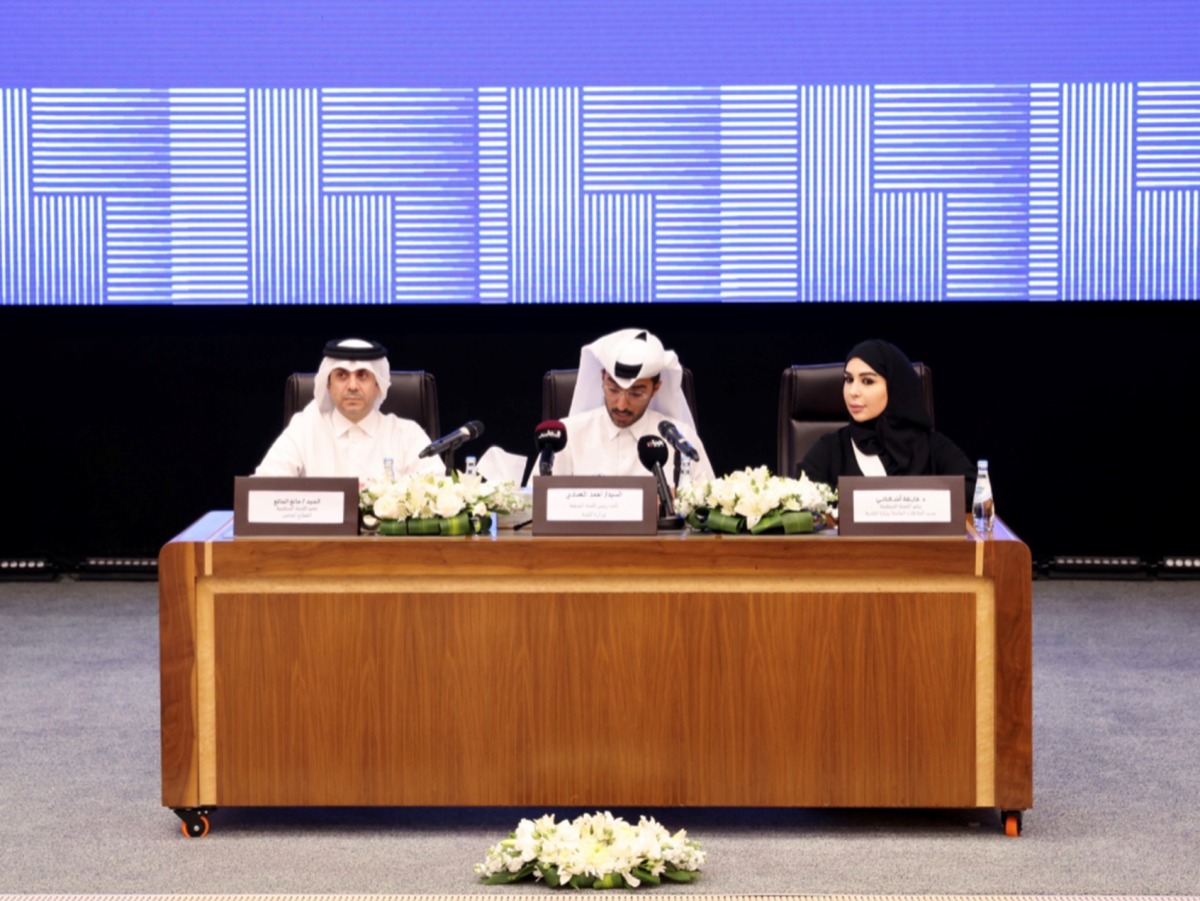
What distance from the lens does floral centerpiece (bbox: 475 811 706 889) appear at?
325 cm

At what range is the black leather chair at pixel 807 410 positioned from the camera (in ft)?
17.3

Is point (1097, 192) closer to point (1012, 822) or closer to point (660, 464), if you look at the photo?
point (660, 464)

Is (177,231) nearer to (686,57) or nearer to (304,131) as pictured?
(304,131)

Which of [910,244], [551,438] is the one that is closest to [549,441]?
[551,438]

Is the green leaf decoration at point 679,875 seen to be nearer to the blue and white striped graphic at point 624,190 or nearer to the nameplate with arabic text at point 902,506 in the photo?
the nameplate with arabic text at point 902,506

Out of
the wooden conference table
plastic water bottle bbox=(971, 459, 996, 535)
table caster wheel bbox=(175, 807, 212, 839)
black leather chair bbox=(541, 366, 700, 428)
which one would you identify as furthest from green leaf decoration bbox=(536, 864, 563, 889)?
black leather chair bbox=(541, 366, 700, 428)

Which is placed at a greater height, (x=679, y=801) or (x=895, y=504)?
(x=895, y=504)

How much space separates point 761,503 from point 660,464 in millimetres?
298

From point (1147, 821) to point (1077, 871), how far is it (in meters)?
0.43

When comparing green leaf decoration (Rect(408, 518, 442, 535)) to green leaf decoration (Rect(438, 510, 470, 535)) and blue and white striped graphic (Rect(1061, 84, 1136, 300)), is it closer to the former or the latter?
green leaf decoration (Rect(438, 510, 470, 535))

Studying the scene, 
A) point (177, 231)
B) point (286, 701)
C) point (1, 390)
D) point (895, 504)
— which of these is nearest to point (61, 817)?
point (286, 701)

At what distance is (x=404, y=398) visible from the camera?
537 centimetres

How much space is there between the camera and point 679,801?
3609 millimetres

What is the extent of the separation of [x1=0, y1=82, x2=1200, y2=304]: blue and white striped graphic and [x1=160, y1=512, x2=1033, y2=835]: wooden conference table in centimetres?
307
